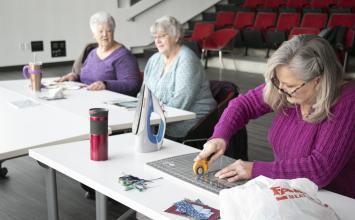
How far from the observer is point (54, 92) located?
2.88m

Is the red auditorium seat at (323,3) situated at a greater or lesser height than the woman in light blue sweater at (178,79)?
greater

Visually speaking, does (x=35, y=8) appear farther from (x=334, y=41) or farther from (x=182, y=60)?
(x=182, y=60)

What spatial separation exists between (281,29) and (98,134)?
7630 mm

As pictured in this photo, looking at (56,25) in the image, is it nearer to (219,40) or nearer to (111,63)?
(219,40)

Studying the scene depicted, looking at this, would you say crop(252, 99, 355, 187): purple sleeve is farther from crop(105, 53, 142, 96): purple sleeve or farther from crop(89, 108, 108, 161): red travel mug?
crop(105, 53, 142, 96): purple sleeve

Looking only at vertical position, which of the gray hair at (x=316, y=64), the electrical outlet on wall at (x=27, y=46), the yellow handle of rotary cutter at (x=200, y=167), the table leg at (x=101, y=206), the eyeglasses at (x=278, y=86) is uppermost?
the gray hair at (x=316, y=64)

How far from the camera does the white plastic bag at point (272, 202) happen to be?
3.53 ft

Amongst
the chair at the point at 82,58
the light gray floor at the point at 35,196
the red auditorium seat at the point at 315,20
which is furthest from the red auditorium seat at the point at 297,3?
the chair at the point at 82,58

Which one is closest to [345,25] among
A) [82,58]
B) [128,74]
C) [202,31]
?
[202,31]

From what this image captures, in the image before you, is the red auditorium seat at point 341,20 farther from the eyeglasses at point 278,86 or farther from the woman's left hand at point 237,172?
the woman's left hand at point 237,172

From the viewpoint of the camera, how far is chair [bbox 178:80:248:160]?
107 inches

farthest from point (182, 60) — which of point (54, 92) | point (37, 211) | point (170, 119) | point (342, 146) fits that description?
point (342, 146)

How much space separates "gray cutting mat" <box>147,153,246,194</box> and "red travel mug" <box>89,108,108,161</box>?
20 centimetres

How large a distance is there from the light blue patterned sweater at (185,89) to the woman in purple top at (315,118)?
3.79 ft
